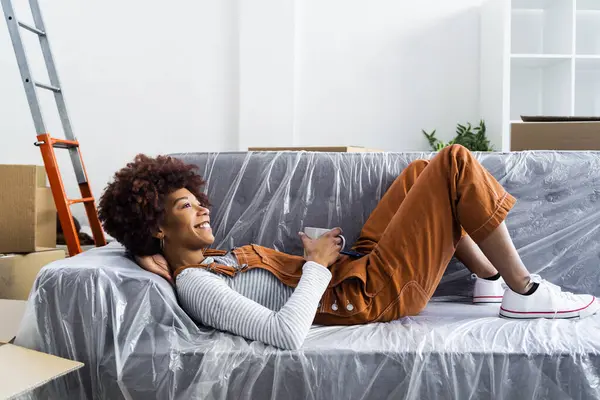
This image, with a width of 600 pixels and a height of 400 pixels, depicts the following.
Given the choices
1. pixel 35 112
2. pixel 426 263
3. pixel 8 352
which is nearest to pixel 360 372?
pixel 426 263

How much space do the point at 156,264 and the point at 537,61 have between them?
92.5 inches

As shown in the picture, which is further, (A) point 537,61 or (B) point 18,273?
(A) point 537,61

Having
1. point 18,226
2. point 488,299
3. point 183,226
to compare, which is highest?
point 183,226

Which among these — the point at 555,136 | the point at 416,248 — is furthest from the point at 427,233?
the point at 555,136

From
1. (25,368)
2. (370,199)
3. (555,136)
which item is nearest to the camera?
(25,368)

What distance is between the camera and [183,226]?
1363 mm

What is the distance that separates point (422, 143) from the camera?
314 cm

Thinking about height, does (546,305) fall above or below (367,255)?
below

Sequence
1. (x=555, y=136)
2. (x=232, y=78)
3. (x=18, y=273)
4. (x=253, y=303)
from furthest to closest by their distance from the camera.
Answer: (x=232, y=78)
(x=18, y=273)
(x=555, y=136)
(x=253, y=303)

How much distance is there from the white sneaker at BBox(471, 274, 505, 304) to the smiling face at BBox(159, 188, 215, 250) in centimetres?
74

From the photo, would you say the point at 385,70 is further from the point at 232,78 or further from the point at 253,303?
the point at 253,303

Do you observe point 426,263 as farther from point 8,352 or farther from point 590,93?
point 590,93

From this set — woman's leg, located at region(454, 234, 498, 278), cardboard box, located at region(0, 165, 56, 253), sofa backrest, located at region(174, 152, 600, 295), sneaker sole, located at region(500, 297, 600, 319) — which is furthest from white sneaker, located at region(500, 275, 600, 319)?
cardboard box, located at region(0, 165, 56, 253)

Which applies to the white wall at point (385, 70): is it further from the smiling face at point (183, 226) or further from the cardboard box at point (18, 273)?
the smiling face at point (183, 226)
